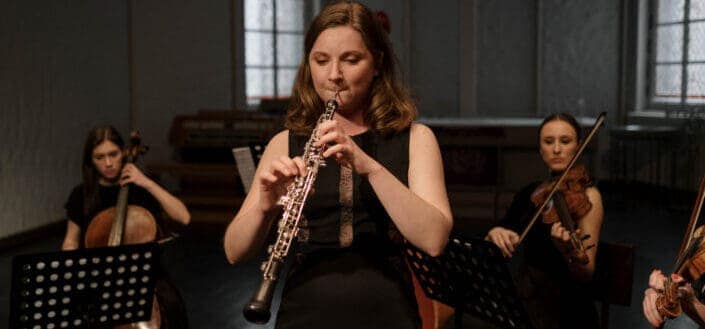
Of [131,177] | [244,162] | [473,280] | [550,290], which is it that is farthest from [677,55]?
[473,280]

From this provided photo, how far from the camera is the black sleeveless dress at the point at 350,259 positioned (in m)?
1.96

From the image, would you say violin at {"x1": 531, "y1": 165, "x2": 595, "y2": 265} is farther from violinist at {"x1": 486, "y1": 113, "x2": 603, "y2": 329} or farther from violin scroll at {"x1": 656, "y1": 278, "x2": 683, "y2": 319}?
violin scroll at {"x1": 656, "y1": 278, "x2": 683, "y2": 319}

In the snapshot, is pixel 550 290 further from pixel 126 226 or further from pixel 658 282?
pixel 126 226

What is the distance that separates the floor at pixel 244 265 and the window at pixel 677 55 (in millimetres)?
1152

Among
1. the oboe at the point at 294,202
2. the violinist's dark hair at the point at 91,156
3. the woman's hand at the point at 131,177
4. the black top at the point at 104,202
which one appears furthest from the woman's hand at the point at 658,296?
the violinist's dark hair at the point at 91,156

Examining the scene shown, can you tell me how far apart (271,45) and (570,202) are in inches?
282

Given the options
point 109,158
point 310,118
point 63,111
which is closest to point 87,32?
point 63,111

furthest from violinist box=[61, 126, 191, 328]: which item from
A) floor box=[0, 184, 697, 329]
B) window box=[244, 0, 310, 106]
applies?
window box=[244, 0, 310, 106]

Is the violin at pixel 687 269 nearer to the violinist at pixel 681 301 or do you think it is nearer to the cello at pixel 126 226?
the violinist at pixel 681 301

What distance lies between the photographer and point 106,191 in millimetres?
4254

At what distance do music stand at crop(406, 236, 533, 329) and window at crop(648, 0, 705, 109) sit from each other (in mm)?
7556

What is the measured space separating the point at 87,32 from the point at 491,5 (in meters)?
4.72

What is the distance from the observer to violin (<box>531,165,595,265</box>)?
3479mm

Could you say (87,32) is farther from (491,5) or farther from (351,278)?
(351,278)
